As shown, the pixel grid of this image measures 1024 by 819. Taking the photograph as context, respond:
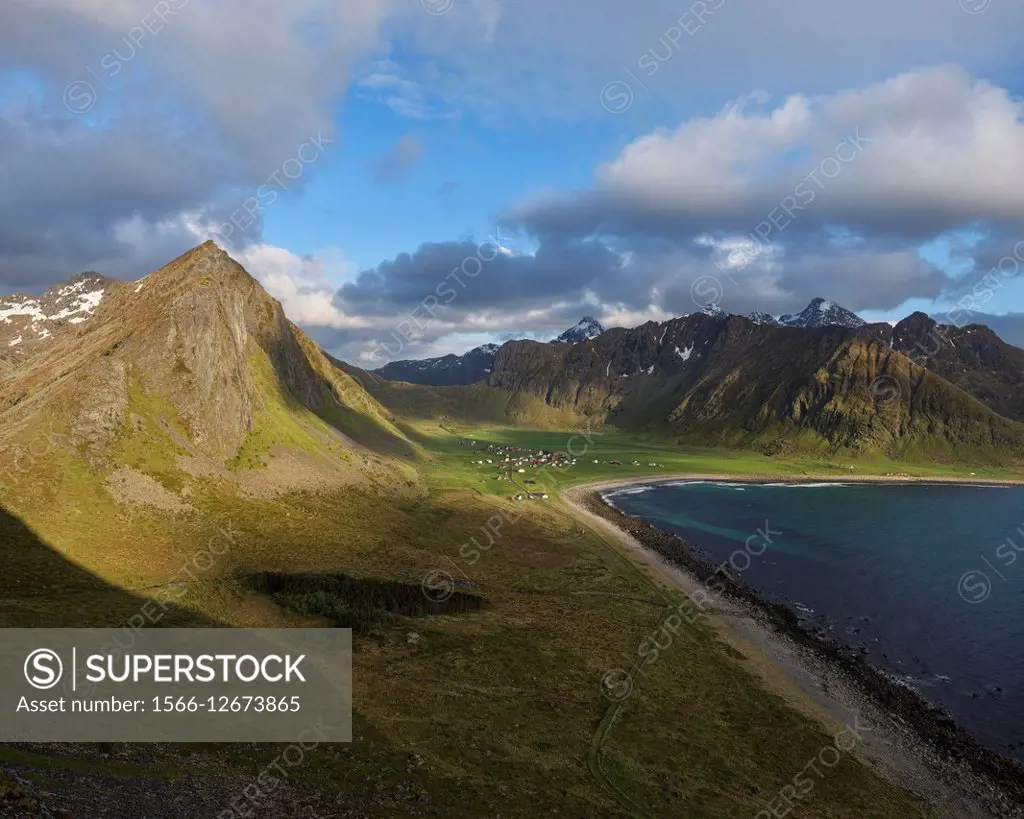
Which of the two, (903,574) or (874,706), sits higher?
(903,574)

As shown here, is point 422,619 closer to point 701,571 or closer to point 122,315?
point 701,571

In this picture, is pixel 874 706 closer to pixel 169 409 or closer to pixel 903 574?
pixel 903 574

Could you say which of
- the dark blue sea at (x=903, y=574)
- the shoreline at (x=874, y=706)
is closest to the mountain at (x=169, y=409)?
the shoreline at (x=874, y=706)

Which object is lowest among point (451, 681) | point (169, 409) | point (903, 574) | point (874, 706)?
point (874, 706)

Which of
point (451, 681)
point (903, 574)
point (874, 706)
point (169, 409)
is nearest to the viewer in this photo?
point (451, 681)

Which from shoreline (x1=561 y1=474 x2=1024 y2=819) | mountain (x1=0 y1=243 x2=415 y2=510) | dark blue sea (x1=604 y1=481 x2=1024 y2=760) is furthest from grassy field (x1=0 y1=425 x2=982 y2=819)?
dark blue sea (x1=604 y1=481 x2=1024 y2=760)

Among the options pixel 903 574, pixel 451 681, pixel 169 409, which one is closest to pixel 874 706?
pixel 451 681

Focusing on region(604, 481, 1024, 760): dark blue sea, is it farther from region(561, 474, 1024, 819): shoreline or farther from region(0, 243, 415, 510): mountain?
region(0, 243, 415, 510): mountain
